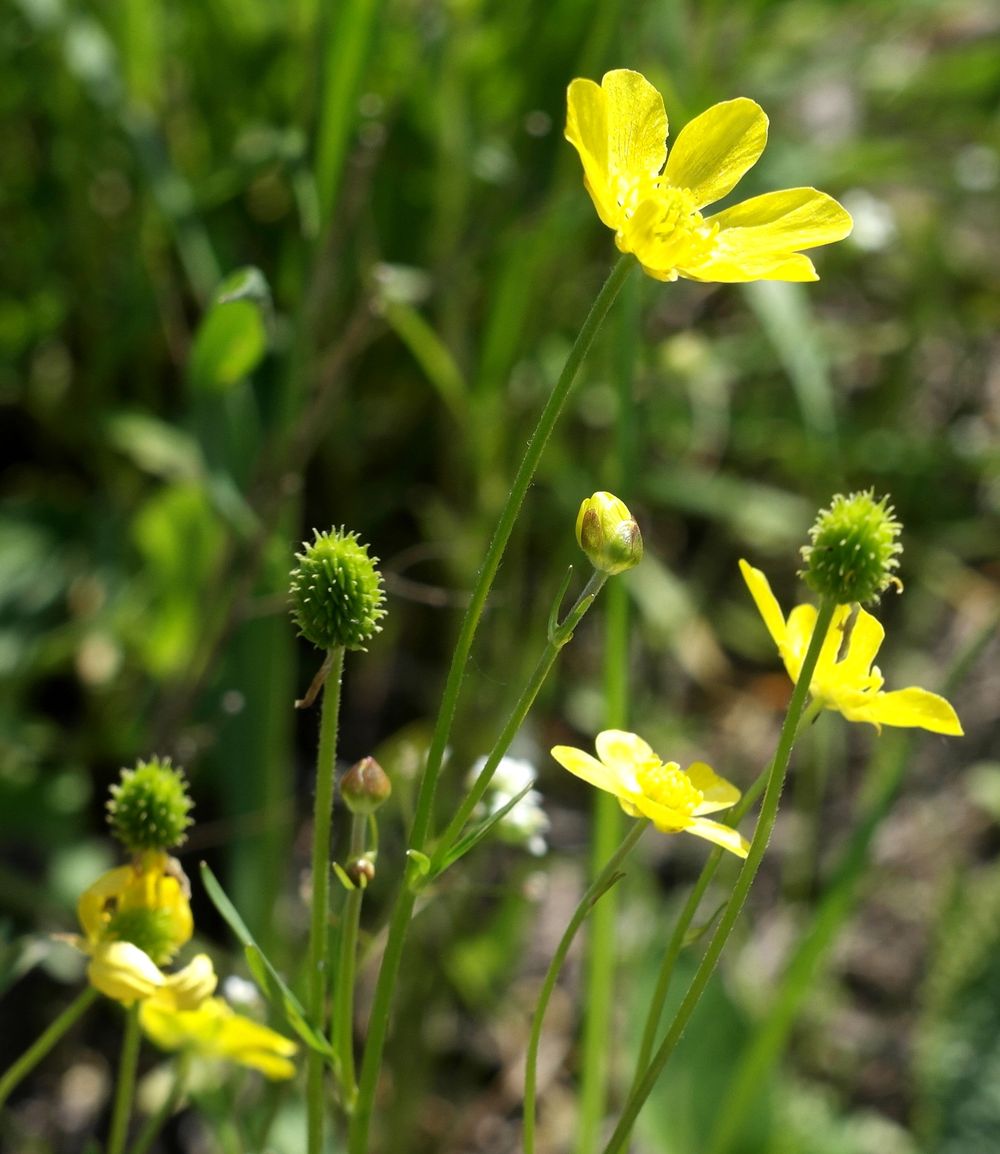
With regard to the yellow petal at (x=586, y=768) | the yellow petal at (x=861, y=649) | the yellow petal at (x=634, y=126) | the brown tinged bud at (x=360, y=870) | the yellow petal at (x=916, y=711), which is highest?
the yellow petal at (x=634, y=126)

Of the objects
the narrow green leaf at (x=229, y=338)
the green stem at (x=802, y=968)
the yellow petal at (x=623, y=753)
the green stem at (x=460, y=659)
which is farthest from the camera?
the green stem at (x=802, y=968)

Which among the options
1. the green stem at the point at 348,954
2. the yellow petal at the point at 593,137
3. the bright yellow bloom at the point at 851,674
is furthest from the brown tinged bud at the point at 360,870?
the yellow petal at the point at 593,137

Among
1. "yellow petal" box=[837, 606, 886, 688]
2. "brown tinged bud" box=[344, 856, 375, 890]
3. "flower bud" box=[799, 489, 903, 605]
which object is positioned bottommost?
"brown tinged bud" box=[344, 856, 375, 890]

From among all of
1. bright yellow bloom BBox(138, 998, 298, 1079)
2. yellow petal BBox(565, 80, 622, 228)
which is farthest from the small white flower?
yellow petal BBox(565, 80, 622, 228)

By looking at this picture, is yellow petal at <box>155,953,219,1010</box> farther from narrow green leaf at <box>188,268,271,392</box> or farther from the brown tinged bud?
narrow green leaf at <box>188,268,271,392</box>

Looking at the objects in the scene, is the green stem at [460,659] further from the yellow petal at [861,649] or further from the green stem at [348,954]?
the yellow petal at [861,649]

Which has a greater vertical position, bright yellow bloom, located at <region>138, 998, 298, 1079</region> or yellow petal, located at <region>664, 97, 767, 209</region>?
yellow petal, located at <region>664, 97, 767, 209</region>

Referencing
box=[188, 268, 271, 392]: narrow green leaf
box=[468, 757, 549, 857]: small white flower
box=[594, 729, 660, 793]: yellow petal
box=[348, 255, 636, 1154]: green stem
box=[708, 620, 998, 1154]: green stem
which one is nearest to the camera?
box=[348, 255, 636, 1154]: green stem
